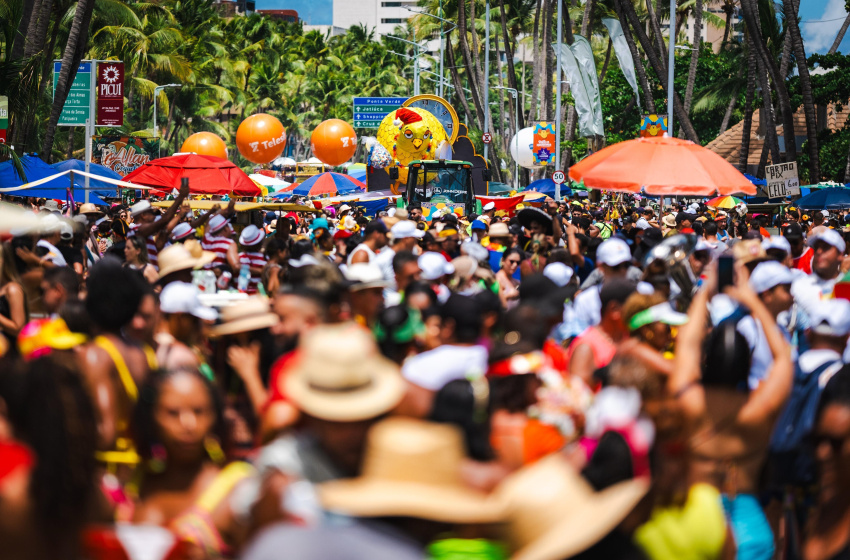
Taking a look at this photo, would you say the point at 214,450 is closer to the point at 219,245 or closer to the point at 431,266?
the point at 431,266

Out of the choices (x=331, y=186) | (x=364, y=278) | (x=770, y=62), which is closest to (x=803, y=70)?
(x=770, y=62)

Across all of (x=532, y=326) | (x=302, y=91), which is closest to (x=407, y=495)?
(x=532, y=326)

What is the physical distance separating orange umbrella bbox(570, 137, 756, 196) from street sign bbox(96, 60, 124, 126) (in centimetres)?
2049

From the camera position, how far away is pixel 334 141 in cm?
3762

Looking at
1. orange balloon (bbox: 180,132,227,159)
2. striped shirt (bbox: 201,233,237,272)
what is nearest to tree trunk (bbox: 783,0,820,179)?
orange balloon (bbox: 180,132,227,159)

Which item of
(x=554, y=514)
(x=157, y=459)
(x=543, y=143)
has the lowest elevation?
(x=157, y=459)

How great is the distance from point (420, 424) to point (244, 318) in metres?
2.33

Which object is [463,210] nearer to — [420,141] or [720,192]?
[420,141]

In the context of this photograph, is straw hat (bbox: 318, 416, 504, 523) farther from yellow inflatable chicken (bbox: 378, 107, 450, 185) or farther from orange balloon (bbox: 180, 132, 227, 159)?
orange balloon (bbox: 180, 132, 227, 159)

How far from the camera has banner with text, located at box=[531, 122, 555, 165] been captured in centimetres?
3388

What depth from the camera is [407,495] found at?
264 cm

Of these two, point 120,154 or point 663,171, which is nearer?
point 663,171

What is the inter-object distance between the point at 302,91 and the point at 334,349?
306 feet

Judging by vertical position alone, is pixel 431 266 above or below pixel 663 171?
below
